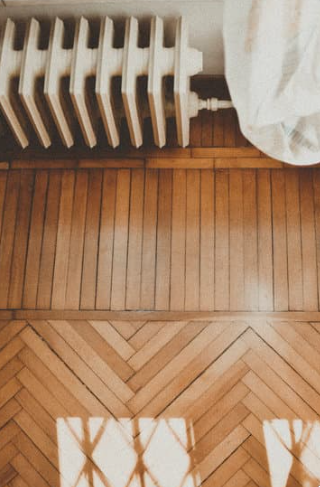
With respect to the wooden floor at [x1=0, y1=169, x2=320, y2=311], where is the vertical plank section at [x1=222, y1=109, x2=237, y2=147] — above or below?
above

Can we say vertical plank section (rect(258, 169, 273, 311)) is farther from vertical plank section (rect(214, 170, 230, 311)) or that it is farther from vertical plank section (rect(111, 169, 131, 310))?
vertical plank section (rect(111, 169, 131, 310))

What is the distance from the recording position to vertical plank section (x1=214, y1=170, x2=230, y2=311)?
1461 mm

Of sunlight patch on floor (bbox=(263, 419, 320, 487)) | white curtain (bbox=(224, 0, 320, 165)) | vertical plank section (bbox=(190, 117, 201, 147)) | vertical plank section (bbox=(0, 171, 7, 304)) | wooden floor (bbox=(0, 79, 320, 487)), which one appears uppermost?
white curtain (bbox=(224, 0, 320, 165))

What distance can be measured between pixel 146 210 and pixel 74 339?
454mm

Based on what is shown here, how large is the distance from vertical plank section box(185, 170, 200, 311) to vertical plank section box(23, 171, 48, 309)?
1.52 ft

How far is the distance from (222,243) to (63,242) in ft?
1.63

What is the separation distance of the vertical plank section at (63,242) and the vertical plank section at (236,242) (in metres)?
0.51

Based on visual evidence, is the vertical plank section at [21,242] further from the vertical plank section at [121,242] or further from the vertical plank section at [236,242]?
the vertical plank section at [236,242]

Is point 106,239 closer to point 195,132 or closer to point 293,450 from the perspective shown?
point 195,132

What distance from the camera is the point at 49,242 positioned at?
1.53m

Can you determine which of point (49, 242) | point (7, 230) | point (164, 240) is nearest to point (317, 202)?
point (164, 240)

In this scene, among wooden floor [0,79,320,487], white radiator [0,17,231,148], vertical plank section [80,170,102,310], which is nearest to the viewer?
white radiator [0,17,231,148]

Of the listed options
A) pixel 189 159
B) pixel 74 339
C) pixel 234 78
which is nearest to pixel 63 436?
pixel 74 339

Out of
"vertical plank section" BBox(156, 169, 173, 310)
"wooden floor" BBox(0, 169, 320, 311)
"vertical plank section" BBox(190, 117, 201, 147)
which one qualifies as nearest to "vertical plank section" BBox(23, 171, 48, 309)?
"wooden floor" BBox(0, 169, 320, 311)
